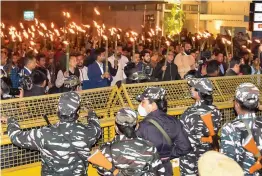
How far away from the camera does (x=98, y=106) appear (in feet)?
21.4

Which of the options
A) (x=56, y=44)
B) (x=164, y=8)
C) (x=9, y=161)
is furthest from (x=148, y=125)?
(x=164, y=8)

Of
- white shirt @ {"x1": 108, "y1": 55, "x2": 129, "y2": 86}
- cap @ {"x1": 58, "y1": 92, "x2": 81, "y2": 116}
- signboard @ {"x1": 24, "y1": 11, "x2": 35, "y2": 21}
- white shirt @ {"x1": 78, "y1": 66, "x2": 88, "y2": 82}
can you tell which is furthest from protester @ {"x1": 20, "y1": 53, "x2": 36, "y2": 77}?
signboard @ {"x1": 24, "y1": 11, "x2": 35, "y2": 21}

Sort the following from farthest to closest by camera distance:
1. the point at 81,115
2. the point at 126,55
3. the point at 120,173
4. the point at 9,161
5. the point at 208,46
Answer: the point at 208,46 < the point at 126,55 < the point at 81,115 < the point at 9,161 < the point at 120,173

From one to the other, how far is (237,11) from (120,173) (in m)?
24.2

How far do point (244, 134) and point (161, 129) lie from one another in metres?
0.90

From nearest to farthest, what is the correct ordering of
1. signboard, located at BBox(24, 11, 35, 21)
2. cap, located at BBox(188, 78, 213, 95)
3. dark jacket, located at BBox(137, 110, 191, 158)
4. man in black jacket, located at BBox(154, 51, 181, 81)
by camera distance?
1. dark jacket, located at BBox(137, 110, 191, 158)
2. cap, located at BBox(188, 78, 213, 95)
3. man in black jacket, located at BBox(154, 51, 181, 81)
4. signboard, located at BBox(24, 11, 35, 21)

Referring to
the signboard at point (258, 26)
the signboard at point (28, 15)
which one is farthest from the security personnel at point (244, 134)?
the signboard at point (28, 15)

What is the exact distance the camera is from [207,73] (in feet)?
28.5

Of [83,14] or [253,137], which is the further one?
[83,14]

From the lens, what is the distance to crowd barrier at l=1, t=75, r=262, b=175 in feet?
18.3

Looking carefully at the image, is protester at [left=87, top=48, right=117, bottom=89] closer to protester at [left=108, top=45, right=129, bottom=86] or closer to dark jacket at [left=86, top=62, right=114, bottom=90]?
dark jacket at [left=86, top=62, right=114, bottom=90]

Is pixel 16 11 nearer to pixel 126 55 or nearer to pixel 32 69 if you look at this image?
pixel 126 55

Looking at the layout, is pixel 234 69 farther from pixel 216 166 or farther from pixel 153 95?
pixel 216 166

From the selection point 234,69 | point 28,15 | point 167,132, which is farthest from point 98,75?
point 28,15
